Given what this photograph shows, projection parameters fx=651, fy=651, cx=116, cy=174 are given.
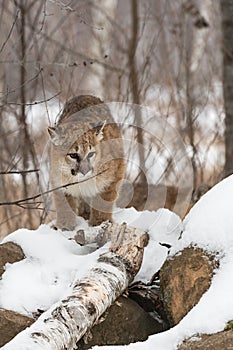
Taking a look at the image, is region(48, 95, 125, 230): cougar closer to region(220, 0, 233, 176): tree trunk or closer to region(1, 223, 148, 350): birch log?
region(1, 223, 148, 350): birch log

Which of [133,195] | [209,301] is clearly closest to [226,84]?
[133,195]

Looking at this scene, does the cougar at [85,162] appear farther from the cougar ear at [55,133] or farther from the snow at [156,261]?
the snow at [156,261]

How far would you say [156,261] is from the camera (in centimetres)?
467

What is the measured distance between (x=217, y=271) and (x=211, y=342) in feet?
2.37

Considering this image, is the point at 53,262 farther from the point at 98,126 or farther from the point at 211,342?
the point at 211,342

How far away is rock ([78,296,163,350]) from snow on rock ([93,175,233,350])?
493 mm

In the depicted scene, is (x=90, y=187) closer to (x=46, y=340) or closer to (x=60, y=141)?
(x=60, y=141)

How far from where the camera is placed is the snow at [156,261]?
3553mm

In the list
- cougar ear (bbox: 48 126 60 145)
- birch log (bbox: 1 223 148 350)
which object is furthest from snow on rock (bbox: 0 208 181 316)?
cougar ear (bbox: 48 126 60 145)

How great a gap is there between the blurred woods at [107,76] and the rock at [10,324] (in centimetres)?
227

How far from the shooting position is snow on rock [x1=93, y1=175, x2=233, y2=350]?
3512mm

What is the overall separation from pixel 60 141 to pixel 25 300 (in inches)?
58.3

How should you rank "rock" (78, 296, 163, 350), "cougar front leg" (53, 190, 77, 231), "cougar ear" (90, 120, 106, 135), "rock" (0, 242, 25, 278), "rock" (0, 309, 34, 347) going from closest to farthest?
"rock" (0, 309, 34, 347) < "rock" (78, 296, 163, 350) < "rock" (0, 242, 25, 278) < "cougar ear" (90, 120, 106, 135) < "cougar front leg" (53, 190, 77, 231)

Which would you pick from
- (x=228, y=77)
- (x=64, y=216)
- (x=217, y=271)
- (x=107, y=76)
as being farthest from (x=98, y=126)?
(x=107, y=76)
